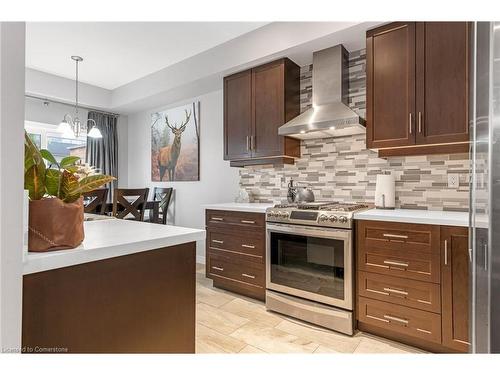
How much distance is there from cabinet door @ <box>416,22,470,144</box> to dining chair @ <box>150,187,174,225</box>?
3357 millimetres

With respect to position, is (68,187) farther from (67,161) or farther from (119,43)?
(119,43)

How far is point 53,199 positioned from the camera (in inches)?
29.8

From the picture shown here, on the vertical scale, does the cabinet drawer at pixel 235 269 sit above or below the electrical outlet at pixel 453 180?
below

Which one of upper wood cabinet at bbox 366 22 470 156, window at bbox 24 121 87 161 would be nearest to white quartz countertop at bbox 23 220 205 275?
upper wood cabinet at bbox 366 22 470 156

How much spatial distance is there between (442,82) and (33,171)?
244 centimetres

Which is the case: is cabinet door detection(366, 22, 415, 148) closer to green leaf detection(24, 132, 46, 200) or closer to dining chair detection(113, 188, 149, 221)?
green leaf detection(24, 132, 46, 200)

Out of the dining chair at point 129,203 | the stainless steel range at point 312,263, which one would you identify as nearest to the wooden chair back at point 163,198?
the dining chair at point 129,203

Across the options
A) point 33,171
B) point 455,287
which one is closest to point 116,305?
point 33,171

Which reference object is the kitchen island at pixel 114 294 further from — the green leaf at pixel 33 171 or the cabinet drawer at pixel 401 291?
the cabinet drawer at pixel 401 291

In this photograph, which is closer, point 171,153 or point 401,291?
point 401,291

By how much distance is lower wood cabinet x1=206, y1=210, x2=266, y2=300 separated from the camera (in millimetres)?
2658

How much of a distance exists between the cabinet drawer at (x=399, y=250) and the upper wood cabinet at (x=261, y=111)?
120cm

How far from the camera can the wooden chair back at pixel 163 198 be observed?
413 centimetres
